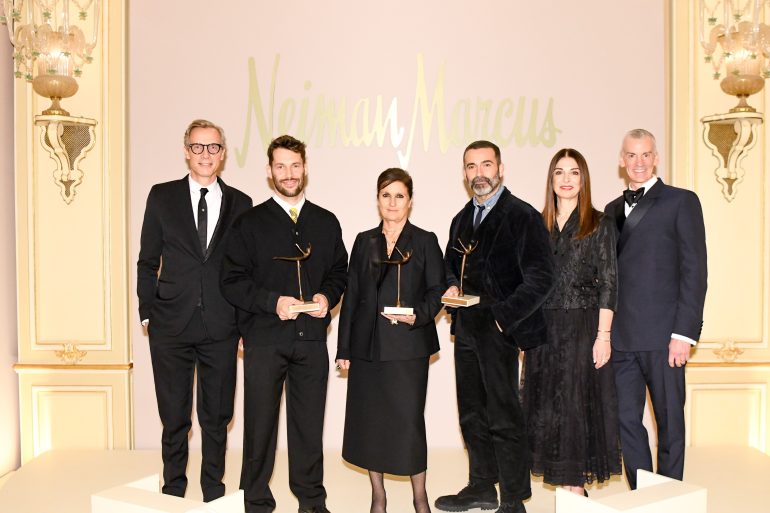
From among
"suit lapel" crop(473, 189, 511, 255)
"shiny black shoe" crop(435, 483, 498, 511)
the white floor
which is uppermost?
"suit lapel" crop(473, 189, 511, 255)

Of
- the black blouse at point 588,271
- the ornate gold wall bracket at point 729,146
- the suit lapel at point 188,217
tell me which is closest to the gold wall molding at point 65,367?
the suit lapel at point 188,217

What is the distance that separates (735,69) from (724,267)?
1.28m

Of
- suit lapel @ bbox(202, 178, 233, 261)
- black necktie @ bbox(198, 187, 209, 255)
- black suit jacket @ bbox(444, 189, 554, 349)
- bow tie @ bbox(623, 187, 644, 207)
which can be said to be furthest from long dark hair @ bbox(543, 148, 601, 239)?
black necktie @ bbox(198, 187, 209, 255)

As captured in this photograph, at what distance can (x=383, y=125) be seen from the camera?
476 centimetres

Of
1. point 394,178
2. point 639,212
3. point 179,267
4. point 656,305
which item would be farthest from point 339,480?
point 639,212

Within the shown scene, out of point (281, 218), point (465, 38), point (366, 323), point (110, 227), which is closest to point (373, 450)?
point (366, 323)

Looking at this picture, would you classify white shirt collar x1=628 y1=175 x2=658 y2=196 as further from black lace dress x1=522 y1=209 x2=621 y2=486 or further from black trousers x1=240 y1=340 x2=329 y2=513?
black trousers x1=240 y1=340 x2=329 y2=513

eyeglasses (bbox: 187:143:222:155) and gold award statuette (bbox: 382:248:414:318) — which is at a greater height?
eyeglasses (bbox: 187:143:222:155)

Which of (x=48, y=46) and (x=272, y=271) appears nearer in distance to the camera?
(x=272, y=271)

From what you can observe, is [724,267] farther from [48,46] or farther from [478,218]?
[48,46]

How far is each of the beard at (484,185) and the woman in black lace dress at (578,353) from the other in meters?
0.28

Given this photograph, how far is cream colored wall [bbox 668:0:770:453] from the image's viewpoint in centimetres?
469

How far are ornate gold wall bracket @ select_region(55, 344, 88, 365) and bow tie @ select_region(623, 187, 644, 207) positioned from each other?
11.5 ft

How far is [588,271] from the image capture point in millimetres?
3289
